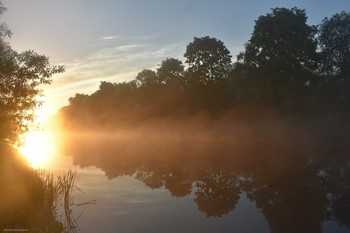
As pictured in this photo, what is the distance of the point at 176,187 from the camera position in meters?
27.9

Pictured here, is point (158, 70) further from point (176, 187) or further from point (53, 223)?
point (53, 223)

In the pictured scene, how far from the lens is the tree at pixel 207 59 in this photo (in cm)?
8888

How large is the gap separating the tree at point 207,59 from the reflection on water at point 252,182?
43696mm

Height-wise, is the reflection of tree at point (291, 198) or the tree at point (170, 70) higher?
the tree at point (170, 70)

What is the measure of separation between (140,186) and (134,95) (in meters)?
75.7

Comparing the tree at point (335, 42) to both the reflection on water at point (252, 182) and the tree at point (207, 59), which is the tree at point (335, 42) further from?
the reflection on water at point (252, 182)

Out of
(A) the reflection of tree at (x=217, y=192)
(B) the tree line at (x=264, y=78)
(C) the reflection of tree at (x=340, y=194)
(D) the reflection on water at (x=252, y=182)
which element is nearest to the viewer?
(C) the reflection of tree at (x=340, y=194)

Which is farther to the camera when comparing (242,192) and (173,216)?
(242,192)

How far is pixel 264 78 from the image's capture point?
69500mm

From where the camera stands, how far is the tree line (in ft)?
209

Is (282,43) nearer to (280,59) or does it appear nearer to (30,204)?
(280,59)

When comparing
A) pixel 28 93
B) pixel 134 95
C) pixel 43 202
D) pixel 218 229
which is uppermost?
pixel 134 95

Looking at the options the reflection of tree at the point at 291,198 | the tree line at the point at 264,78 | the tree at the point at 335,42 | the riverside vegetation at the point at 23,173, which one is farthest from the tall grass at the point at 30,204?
the tree at the point at 335,42

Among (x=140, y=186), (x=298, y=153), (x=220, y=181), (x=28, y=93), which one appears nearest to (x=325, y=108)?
(x=298, y=153)
